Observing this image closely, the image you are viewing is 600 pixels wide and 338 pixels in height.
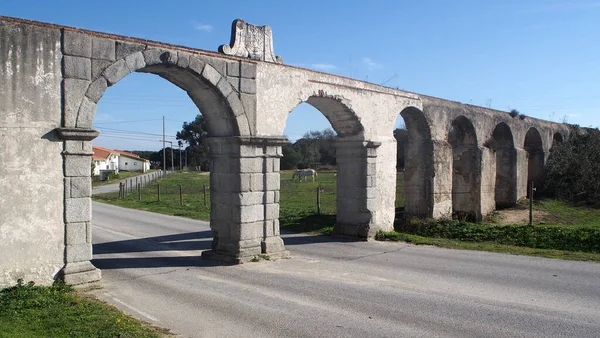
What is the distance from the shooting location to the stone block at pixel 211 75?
8.64 metres

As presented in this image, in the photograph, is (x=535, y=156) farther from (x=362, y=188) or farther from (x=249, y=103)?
(x=249, y=103)

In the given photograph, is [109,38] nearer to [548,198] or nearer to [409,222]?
[409,222]

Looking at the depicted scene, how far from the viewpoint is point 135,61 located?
7836 mm

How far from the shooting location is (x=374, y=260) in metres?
9.65

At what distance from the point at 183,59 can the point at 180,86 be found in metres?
0.86

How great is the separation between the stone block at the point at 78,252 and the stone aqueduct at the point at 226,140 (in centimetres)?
1

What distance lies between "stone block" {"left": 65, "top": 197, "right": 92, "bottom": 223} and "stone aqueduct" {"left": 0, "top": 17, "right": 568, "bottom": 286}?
20mm

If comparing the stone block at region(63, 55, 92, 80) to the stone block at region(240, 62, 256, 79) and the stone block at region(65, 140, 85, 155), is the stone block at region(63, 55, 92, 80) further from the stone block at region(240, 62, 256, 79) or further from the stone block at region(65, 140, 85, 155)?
the stone block at region(240, 62, 256, 79)

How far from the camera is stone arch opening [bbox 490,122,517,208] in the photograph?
1859 cm

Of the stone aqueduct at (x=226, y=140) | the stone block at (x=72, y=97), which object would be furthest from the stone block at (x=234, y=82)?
the stone block at (x=72, y=97)

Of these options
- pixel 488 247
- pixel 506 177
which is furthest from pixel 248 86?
pixel 506 177

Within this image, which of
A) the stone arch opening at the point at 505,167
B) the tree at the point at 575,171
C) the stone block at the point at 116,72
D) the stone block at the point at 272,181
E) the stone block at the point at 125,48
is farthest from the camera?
the tree at the point at 575,171

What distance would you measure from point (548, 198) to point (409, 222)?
9646 mm

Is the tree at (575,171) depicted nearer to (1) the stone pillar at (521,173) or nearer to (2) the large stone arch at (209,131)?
(1) the stone pillar at (521,173)
